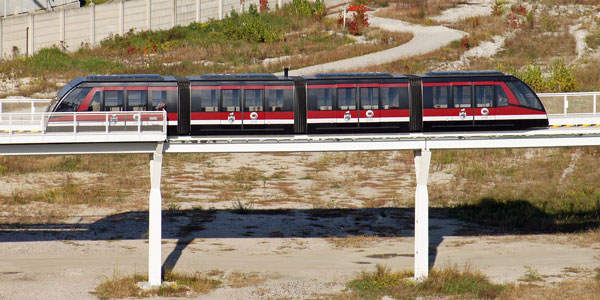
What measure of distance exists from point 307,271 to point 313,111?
676cm

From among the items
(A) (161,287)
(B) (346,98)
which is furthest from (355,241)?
(A) (161,287)

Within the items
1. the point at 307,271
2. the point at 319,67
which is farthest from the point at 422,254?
the point at 319,67

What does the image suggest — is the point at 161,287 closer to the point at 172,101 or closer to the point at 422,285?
the point at 172,101

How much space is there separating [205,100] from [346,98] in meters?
5.49

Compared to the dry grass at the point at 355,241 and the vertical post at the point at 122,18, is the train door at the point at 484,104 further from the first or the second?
the vertical post at the point at 122,18

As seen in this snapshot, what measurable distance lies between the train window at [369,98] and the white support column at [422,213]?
2.65 m

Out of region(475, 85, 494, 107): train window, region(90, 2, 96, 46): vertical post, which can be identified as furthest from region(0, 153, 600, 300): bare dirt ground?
region(90, 2, 96, 46): vertical post

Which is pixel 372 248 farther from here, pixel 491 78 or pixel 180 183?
pixel 180 183

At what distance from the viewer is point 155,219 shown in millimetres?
29969

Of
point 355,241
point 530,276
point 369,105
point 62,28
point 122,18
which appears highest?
point 122,18

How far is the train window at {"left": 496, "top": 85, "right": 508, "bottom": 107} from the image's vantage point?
32250 mm

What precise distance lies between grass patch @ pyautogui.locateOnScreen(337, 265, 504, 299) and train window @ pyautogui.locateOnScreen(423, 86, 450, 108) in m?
6.49

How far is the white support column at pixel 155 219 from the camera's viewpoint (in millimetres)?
29578

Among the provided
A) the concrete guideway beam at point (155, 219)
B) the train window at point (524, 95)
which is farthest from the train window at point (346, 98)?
the concrete guideway beam at point (155, 219)
